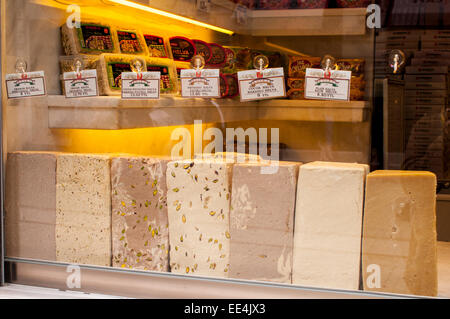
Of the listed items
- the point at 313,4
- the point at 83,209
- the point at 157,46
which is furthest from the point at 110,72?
the point at 313,4

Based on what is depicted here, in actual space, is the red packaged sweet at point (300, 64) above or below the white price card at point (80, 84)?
above

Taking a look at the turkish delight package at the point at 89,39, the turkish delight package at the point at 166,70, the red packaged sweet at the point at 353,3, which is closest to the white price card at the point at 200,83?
the turkish delight package at the point at 166,70

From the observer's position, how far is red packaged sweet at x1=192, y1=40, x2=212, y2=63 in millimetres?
1924

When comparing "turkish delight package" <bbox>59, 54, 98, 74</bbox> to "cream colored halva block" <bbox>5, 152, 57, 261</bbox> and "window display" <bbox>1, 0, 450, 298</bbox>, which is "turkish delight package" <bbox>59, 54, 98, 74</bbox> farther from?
"cream colored halva block" <bbox>5, 152, 57, 261</bbox>

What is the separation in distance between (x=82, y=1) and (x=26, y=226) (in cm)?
81

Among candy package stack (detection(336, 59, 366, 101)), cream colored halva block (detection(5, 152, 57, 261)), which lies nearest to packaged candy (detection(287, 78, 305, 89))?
candy package stack (detection(336, 59, 366, 101))

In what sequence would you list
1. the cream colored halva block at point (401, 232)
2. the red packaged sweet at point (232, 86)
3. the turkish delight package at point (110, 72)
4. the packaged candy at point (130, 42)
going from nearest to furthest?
the cream colored halva block at point (401, 232) → the red packaged sweet at point (232, 86) → the turkish delight package at point (110, 72) → the packaged candy at point (130, 42)

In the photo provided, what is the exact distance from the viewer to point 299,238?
1658mm

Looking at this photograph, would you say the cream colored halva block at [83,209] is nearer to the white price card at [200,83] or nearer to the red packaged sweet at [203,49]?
the white price card at [200,83]

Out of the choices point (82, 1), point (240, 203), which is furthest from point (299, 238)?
point (82, 1)

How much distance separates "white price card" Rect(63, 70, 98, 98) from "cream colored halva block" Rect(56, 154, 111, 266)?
0.22 m

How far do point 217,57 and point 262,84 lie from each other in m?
0.22

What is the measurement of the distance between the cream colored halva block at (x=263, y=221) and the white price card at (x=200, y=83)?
0.93 ft

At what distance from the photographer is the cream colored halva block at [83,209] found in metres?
1.83
